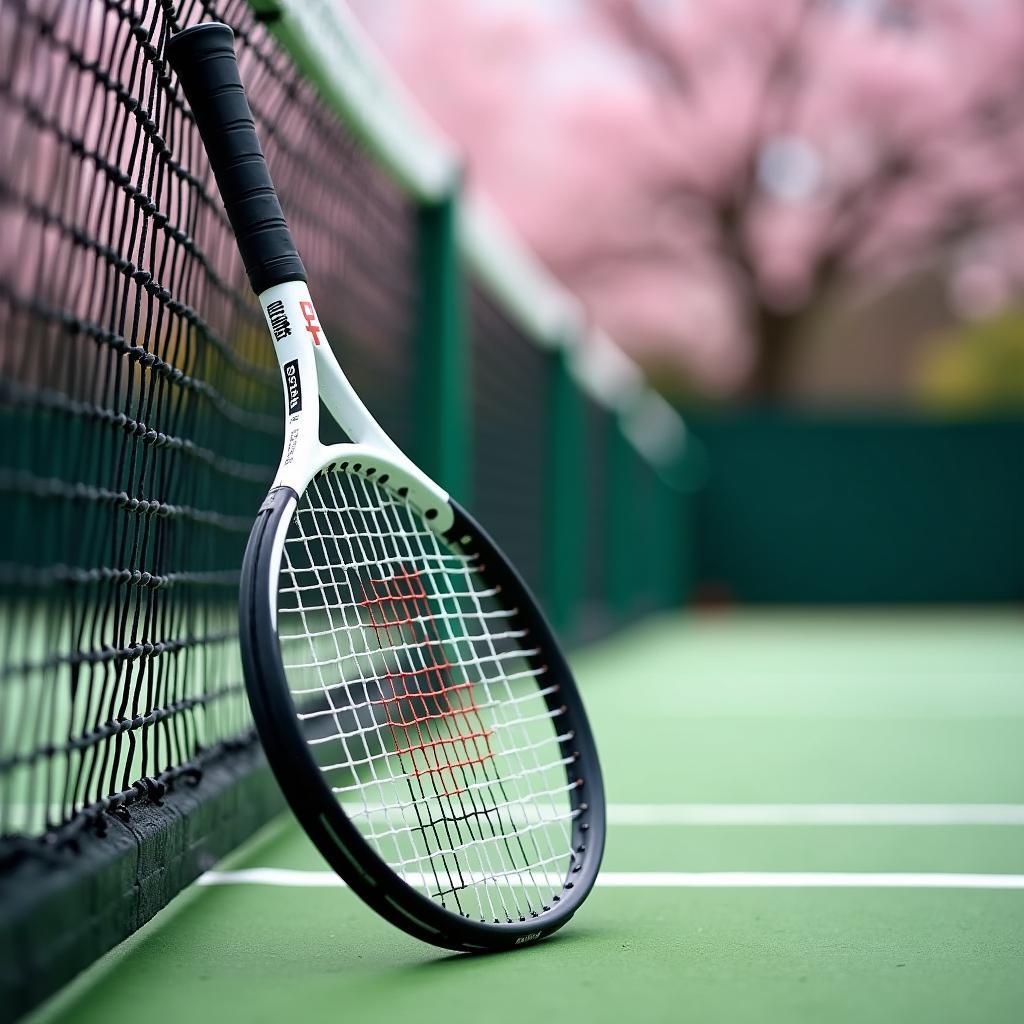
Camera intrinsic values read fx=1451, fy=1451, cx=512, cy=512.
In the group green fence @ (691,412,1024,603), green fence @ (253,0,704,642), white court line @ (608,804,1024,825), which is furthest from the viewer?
green fence @ (691,412,1024,603)

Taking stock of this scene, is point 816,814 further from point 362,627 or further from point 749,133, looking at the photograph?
point 749,133

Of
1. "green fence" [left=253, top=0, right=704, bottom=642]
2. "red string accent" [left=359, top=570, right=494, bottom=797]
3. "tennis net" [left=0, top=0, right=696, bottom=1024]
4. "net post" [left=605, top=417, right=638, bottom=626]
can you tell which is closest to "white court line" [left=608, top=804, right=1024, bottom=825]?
"red string accent" [left=359, top=570, right=494, bottom=797]

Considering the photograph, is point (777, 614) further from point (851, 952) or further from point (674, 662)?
point (851, 952)

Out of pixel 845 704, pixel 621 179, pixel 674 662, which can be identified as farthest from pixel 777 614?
pixel 621 179

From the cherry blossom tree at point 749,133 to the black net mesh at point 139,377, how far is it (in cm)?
1506

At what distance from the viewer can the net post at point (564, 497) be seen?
582 cm

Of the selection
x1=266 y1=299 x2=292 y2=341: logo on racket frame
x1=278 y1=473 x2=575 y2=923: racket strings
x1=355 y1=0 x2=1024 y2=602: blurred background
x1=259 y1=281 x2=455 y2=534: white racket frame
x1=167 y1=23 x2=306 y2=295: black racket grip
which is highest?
x1=355 y1=0 x2=1024 y2=602: blurred background

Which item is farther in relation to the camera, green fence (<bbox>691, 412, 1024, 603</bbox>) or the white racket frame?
green fence (<bbox>691, 412, 1024, 603</bbox>)

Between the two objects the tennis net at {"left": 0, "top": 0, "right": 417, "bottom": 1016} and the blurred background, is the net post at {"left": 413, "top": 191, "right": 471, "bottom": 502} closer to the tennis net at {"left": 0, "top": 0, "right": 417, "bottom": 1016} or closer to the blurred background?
the tennis net at {"left": 0, "top": 0, "right": 417, "bottom": 1016}

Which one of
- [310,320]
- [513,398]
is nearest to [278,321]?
[310,320]

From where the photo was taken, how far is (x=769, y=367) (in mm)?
17516

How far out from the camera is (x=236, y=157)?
159 centimetres

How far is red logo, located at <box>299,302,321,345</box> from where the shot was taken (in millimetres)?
1606

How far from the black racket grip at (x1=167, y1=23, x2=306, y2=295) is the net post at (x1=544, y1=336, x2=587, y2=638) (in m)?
4.19
